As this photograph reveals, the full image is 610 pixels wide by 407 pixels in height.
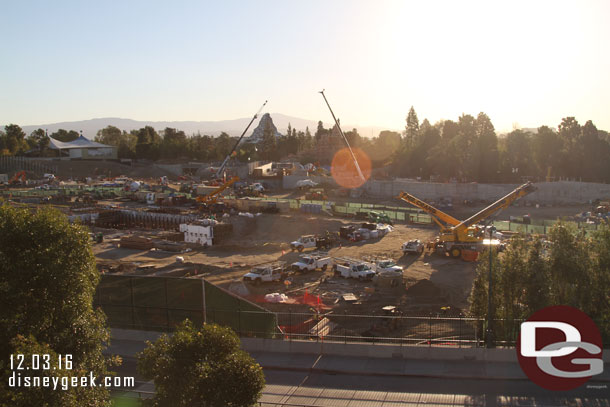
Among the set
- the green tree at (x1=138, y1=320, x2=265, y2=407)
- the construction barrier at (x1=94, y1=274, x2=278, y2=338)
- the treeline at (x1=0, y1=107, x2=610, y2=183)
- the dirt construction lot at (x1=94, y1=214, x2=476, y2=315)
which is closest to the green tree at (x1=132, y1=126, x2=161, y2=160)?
the treeline at (x1=0, y1=107, x2=610, y2=183)

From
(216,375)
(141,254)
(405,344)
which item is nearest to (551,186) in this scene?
(141,254)

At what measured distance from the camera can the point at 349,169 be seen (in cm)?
8275

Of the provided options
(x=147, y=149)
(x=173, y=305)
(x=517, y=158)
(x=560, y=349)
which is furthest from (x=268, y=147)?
(x=560, y=349)

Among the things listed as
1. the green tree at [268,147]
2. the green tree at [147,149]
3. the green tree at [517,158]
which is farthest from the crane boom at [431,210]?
the green tree at [147,149]

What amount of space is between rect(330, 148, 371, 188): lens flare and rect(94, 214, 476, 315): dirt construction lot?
26373mm

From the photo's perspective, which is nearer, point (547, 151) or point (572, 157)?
point (572, 157)

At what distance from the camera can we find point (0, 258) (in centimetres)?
871

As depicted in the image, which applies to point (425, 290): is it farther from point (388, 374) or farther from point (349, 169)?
point (349, 169)

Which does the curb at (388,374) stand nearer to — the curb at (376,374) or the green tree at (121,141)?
the curb at (376,374)

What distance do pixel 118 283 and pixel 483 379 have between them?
39.4ft

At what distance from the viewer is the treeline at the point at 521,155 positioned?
71.3 metres

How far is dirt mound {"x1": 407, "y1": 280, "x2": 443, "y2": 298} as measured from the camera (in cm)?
2488

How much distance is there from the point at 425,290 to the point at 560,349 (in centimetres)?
1202

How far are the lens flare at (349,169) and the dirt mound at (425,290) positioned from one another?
1698 inches
